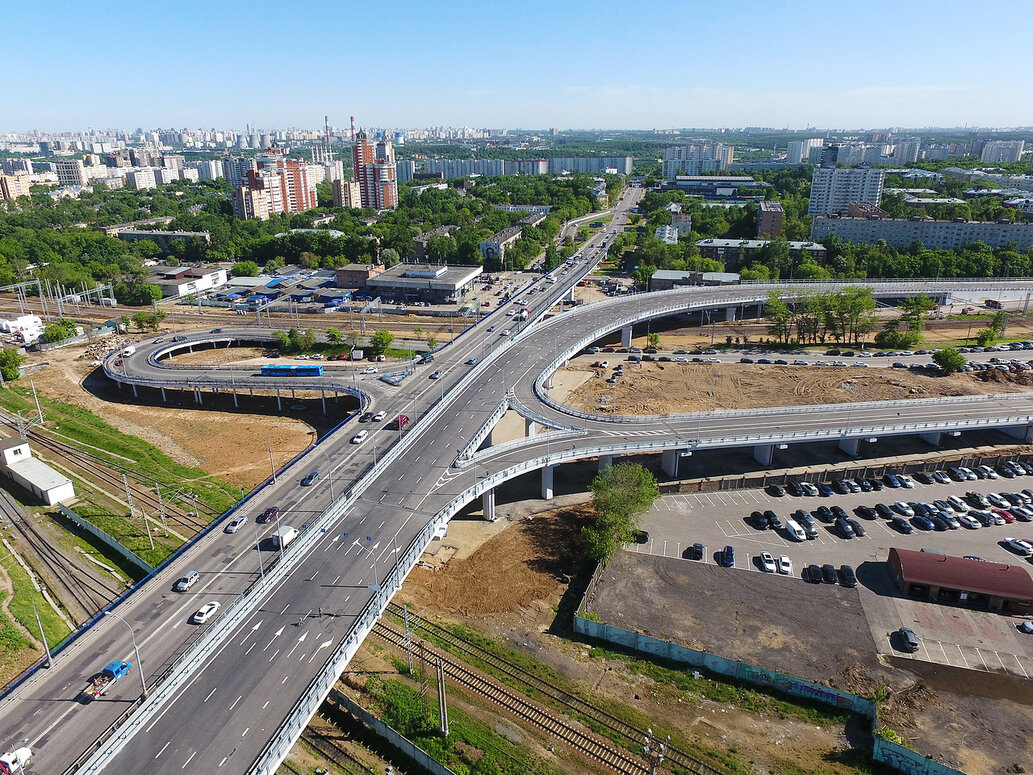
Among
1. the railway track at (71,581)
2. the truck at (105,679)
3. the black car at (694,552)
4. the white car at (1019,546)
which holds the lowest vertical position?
the railway track at (71,581)

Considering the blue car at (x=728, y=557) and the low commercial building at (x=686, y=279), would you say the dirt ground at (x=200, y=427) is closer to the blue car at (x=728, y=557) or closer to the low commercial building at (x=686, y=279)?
the blue car at (x=728, y=557)

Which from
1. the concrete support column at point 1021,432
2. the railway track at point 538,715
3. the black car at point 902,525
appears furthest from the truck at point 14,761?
the concrete support column at point 1021,432

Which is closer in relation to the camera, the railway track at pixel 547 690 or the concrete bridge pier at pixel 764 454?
the railway track at pixel 547 690

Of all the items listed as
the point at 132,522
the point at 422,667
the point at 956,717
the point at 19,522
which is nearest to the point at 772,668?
the point at 956,717

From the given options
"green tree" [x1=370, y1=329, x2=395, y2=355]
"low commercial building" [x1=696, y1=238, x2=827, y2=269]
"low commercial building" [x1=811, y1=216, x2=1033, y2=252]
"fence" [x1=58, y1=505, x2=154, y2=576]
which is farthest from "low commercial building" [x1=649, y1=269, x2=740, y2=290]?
"fence" [x1=58, y1=505, x2=154, y2=576]

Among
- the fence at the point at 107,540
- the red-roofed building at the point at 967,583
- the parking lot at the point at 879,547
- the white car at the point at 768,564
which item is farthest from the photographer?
the fence at the point at 107,540

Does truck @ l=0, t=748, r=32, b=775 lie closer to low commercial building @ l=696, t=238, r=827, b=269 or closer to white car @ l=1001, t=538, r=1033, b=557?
white car @ l=1001, t=538, r=1033, b=557

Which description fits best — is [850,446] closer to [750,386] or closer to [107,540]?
[750,386]
